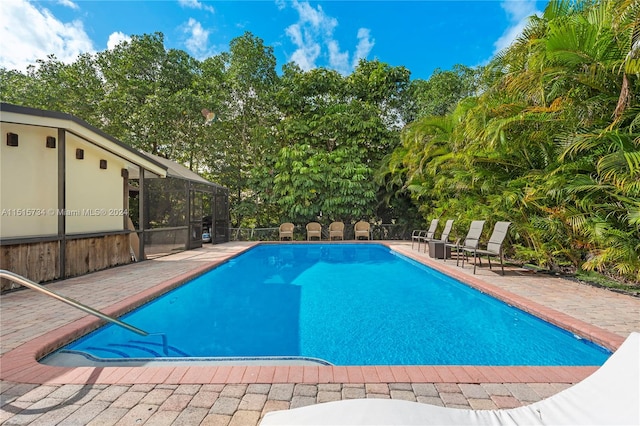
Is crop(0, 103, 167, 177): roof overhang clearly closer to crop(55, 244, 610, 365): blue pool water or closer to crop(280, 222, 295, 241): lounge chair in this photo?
crop(55, 244, 610, 365): blue pool water

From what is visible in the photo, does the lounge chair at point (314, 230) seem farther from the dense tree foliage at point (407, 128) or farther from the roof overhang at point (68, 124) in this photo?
the roof overhang at point (68, 124)

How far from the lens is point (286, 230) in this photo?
14703mm

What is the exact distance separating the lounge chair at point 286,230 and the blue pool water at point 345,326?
6863 mm

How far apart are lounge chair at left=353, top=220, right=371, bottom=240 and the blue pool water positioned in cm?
723

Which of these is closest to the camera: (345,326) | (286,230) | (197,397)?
(197,397)

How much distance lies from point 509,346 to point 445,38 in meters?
19.8

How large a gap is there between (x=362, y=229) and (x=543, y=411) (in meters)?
13.5

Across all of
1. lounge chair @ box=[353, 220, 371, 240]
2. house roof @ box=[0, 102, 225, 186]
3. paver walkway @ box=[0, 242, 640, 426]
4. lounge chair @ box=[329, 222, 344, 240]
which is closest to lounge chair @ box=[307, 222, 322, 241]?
lounge chair @ box=[329, 222, 344, 240]

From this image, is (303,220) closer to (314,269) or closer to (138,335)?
(314,269)

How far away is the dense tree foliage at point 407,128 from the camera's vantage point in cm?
520

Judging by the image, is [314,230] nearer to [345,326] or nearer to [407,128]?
[407,128]

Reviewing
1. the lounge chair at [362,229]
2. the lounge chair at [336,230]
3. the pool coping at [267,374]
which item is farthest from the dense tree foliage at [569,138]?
the lounge chair at [336,230]

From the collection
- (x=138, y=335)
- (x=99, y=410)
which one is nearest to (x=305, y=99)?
(x=138, y=335)

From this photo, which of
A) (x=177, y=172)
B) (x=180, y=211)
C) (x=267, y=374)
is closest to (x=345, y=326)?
(x=267, y=374)
